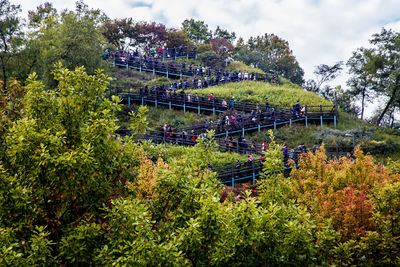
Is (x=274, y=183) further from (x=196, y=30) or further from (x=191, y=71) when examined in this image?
(x=196, y=30)

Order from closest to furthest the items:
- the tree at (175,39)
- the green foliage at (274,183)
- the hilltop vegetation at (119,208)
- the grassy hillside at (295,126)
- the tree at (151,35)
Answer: the hilltop vegetation at (119,208) → the green foliage at (274,183) → the grassy hillside at (295,126) → the tree at (151,35) → the tree at (175,39)

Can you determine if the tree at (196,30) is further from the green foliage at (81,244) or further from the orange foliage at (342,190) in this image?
the green foliage at (81,244)

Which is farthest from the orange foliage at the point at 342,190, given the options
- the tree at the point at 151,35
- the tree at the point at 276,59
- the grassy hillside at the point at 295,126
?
the tree at the point at 151,35

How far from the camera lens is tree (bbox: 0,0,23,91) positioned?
88.8ft

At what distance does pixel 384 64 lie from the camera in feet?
128

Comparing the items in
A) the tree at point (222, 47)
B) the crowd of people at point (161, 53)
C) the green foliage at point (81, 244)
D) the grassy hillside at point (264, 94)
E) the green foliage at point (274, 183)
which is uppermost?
the tree at point (222, 47)

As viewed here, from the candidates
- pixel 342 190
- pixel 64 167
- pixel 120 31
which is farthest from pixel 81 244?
pixel 120 31

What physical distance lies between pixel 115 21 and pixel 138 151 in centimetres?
5586

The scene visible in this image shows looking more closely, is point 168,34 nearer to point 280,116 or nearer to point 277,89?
point 277,89

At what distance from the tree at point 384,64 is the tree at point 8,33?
3670 cm

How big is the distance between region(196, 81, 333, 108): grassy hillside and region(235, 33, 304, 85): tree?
2258 cm

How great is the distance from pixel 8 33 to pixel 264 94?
25.0m

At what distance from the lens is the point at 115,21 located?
5931 centimetres

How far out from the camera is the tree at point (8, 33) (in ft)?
88.8
